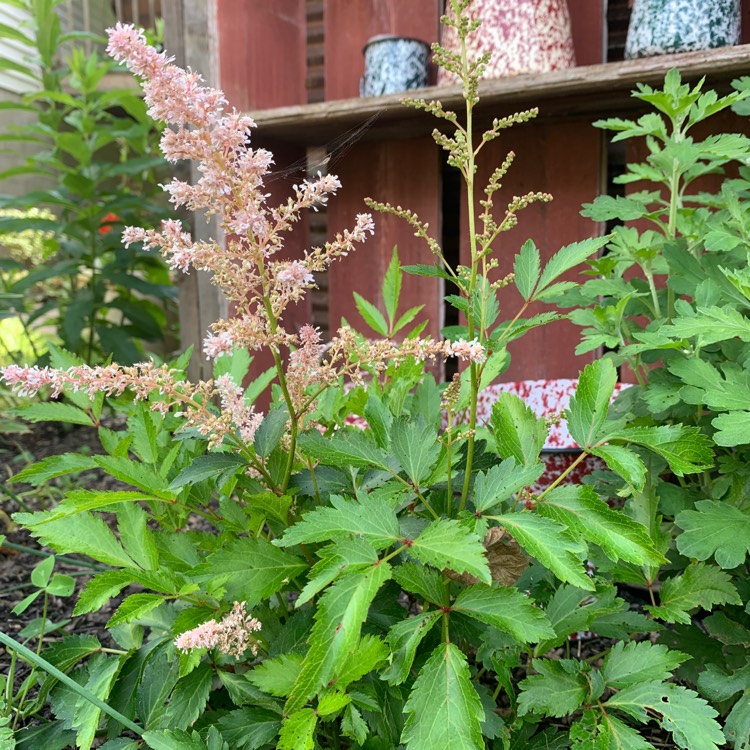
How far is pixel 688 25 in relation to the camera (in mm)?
1466

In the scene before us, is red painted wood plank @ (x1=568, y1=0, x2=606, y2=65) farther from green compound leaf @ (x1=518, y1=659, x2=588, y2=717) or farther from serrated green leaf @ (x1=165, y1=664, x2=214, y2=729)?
serrated green leaf @ (x1=165, y1=664, x2=214, y2=729)

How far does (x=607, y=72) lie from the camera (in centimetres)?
146

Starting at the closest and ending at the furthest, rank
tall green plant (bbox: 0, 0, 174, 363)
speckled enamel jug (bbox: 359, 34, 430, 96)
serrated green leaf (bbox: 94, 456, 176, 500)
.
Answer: serrated green leaf (bbox: 94, 456, 176, 500) → speckled enamel jug (bbox: 359, 34, 430, 96) → tall green plant (bbox: 0, 0, 174, 363)

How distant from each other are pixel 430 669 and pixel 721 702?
1.58ft

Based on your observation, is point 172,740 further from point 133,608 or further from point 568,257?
point 568,257

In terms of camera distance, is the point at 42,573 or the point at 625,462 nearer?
the point at 625,462

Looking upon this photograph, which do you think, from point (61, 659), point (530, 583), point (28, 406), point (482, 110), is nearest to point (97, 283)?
point (482, 110)

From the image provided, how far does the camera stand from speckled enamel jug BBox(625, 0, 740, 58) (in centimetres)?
146

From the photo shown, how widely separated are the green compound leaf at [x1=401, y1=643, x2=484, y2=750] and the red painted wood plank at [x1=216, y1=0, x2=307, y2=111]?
1.77m

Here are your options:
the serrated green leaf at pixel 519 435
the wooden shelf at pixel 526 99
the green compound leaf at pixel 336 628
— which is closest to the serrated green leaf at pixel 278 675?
the green compound leaf at pixel 336 628

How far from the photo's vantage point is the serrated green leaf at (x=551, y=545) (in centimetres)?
59

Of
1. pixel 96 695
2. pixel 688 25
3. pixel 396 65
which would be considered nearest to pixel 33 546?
pixel 96 695

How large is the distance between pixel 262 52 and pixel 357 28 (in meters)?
0.30

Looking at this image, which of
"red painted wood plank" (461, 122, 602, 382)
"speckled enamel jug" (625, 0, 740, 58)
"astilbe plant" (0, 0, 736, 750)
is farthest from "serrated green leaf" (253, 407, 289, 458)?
"speckled enamel jug" (625, 0, 740, 58)
